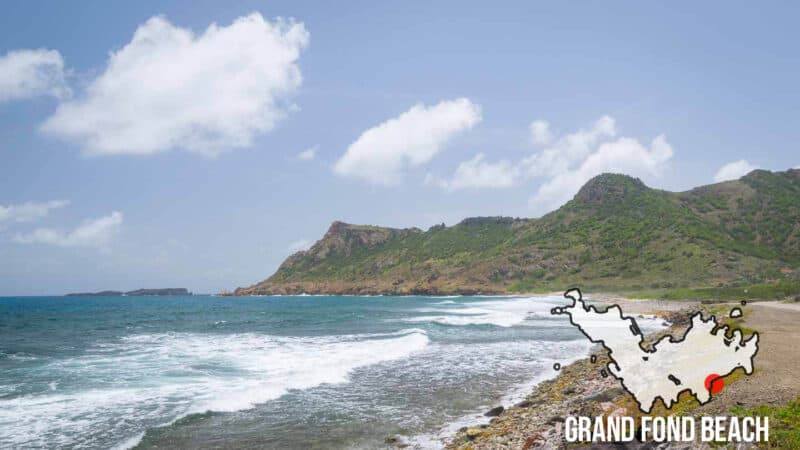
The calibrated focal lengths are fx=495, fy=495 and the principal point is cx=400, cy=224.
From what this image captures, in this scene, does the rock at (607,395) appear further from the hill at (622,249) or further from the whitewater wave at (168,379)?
the hill at (622,249)

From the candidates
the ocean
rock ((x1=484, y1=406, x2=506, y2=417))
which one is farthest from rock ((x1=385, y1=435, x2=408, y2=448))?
rock ((x1=484, y1=406, x2=506, y2=417))

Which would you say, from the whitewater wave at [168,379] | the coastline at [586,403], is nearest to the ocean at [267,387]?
the whitewater wave at [168,379]

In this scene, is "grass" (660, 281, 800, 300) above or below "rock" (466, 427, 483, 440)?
above

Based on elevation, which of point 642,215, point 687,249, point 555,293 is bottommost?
point 555,293


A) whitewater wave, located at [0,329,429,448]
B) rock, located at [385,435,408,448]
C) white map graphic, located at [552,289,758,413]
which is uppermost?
white map graphic, located at [552,289,758,413]

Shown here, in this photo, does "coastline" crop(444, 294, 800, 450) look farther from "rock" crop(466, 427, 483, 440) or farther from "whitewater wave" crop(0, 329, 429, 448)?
"whitewater wave" crop(0, 329, 429, 448)

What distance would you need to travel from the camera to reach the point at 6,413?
1753 cm

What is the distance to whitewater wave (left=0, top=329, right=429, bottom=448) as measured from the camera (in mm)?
15984

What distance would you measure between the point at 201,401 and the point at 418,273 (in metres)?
156

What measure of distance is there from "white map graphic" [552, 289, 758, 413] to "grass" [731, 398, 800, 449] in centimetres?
90

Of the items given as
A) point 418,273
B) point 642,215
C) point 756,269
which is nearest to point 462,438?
point 756,269

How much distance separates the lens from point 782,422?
8.20 meters

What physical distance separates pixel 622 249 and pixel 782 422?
127375 millimetres

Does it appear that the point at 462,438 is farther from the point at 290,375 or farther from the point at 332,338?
the point at 332,338
